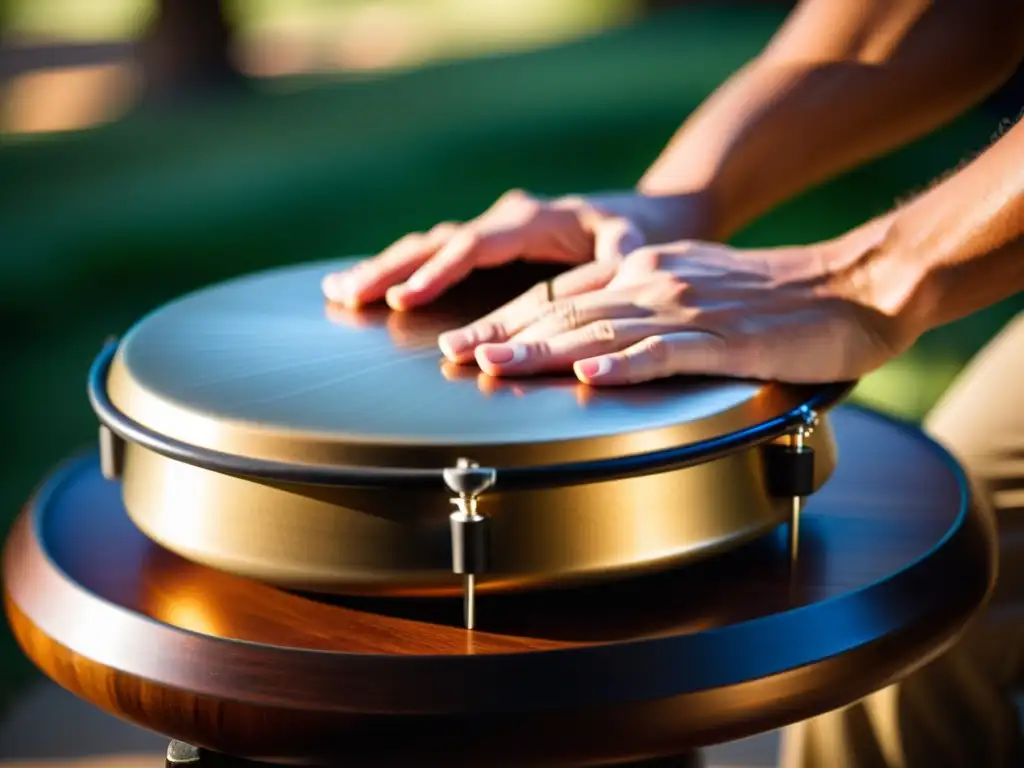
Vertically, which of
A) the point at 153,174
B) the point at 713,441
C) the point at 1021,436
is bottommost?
the point at 153,174

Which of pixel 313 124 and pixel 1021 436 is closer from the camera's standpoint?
pixel 1021 436

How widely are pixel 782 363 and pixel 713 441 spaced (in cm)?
16

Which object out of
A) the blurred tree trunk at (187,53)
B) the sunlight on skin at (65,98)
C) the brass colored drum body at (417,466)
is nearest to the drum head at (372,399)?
the brass colored drum body at (417,466)

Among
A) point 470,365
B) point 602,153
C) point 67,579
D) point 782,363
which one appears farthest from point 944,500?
point 602,153

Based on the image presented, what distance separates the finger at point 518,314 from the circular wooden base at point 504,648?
8.3 inches

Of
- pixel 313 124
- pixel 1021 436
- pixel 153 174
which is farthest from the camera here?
pixel 313 124

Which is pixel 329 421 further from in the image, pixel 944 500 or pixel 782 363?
pixel 944 500

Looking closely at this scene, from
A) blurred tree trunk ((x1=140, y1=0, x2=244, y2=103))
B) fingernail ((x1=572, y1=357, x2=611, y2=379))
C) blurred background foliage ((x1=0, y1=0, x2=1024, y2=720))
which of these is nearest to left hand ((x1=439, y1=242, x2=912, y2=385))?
fingernail ((x1=572, y1=357, x2=611, y2=379))

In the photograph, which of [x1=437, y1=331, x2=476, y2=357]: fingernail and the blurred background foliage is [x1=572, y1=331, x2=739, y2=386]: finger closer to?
[x1=437, y1=331, x2=476, y2=357]: fingernail

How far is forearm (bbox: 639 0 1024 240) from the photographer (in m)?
1.55

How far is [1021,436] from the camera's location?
5.55 ft

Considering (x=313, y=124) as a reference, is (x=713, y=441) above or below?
above

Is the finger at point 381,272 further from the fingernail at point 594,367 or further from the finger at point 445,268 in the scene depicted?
the fingernail at point 594,367

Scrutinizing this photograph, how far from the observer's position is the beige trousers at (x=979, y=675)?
5.46 feet
